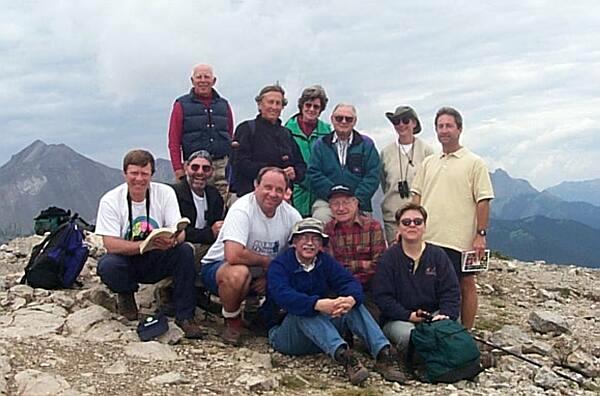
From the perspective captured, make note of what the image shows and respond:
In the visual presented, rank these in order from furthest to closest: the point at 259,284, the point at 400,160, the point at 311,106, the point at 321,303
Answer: the point at 311,106 < the point at 400,160 < the point at 259,284 < the point at 321,303

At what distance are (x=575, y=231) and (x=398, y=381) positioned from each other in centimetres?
9359

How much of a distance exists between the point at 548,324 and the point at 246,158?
15.6 ft

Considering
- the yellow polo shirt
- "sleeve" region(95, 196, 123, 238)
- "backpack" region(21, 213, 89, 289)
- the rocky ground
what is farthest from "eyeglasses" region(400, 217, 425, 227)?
"backpack" region(21, 213, 89, 289)

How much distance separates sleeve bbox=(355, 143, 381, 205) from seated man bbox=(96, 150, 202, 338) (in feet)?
7.59

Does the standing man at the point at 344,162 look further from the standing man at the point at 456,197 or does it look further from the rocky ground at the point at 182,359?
the rocky ground at the point at 182,359

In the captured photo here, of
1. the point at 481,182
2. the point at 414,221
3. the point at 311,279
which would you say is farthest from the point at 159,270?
the point at 481,182

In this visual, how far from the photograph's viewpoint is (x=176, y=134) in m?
A: 9.91

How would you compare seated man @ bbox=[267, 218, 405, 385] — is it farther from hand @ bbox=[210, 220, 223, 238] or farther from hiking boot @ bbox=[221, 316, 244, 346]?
hand @ bbox=[210, 220, 223, 238]

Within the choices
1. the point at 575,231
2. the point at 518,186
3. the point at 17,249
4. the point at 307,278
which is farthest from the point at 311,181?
the point at 518,186

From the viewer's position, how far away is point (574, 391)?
7.38 m

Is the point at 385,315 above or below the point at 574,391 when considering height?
above

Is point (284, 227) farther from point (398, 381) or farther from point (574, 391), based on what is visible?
point (574, 391)

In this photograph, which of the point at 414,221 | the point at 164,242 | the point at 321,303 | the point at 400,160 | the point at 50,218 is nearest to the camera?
the point at 321,303

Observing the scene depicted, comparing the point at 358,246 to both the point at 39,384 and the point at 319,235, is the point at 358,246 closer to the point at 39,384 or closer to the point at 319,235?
the point at 319,235
